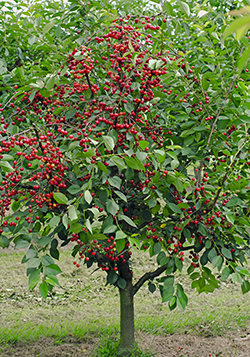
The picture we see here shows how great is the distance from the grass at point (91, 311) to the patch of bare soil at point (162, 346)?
0.41ft

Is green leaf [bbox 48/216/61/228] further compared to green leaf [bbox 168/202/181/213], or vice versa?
green leaf [bbox 168/202/181/213]

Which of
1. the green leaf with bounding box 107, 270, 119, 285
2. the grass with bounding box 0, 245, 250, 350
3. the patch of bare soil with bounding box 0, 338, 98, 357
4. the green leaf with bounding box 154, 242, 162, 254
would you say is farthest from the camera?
the grass with bounding box 0, 245, 250, 350

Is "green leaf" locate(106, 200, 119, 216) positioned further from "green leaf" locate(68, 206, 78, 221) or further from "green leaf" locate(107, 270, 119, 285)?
"green leaf" locate(107, 270, 119, 285)

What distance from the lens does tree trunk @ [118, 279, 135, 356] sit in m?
3.44

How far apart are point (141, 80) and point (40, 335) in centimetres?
328

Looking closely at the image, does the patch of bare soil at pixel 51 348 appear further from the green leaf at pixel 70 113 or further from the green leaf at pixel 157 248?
the green leaf at pixel 70 113

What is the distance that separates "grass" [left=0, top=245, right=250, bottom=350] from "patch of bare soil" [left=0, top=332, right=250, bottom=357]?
125mm

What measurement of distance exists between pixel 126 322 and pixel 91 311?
1.80 metres

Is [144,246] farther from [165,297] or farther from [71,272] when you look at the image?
[71,272]

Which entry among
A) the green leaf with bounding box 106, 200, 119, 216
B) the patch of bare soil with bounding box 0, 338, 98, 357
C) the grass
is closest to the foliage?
the green leaf with bounding box 106, 200, 119, 216

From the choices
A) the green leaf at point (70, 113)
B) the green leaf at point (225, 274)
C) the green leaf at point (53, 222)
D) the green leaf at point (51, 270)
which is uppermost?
the green leaf at point (70, 113)

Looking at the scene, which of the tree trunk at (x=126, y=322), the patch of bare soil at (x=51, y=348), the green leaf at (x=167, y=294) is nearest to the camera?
the green leaf at (x=167, y=294)

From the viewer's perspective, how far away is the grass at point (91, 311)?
14.0 ft

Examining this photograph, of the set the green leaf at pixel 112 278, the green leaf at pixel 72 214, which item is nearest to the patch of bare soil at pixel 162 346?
the green leaf at pixel 112 278
